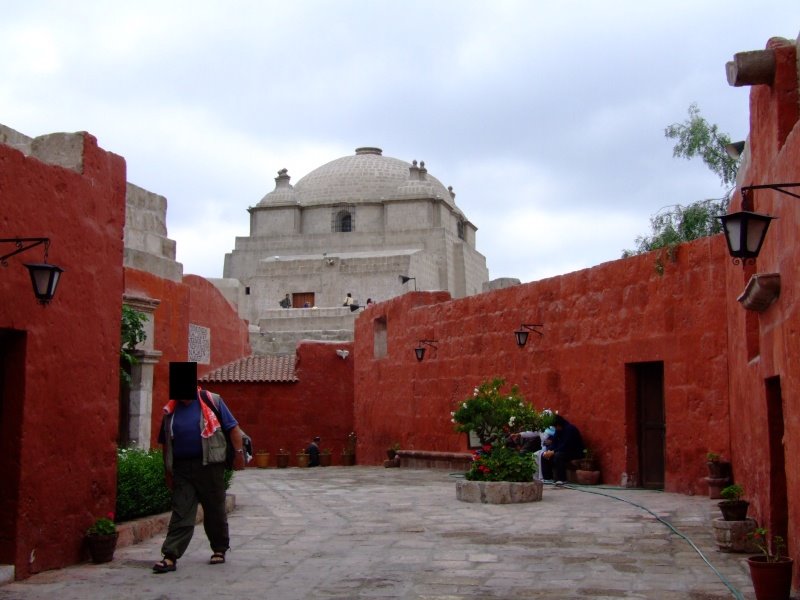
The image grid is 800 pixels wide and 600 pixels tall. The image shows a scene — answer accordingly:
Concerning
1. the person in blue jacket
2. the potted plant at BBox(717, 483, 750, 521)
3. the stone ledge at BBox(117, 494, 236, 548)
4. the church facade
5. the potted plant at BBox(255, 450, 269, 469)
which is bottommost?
the potted plant at BBox(255, 450, 269, 469)

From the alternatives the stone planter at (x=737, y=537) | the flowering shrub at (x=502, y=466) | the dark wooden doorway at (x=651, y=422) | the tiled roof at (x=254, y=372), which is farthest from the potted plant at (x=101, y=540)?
the tiled roof at (x=254, y=372)

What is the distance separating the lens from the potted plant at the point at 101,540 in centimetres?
688

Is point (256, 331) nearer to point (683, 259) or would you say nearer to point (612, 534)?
point (683, 259)

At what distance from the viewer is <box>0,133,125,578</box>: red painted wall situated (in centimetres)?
623

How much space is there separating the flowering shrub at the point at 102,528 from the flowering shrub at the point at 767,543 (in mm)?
4479

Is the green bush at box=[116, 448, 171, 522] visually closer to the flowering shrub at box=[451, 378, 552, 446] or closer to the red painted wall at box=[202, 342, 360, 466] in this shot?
the flowering shrub at box=[451, 378, 552, 446]

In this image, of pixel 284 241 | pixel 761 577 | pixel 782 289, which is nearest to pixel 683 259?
pixel 782 289

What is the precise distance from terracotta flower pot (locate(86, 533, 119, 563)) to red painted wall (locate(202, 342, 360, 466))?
1482 centimetres

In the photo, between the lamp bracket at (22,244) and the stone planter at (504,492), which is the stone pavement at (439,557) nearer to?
the stone planter at (504,492)

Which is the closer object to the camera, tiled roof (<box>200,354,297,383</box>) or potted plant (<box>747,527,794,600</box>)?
potted plant (<box>747,527,794,600</box>)

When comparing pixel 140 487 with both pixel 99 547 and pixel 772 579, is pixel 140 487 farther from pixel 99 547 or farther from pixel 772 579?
pixel 772 579

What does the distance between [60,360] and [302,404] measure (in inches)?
611

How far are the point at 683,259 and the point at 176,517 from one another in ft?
23.3

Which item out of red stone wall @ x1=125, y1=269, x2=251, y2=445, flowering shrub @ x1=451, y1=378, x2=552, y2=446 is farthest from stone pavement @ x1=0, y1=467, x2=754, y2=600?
red stone wall @ x1=125, y1=269, x2=251, y2=445
